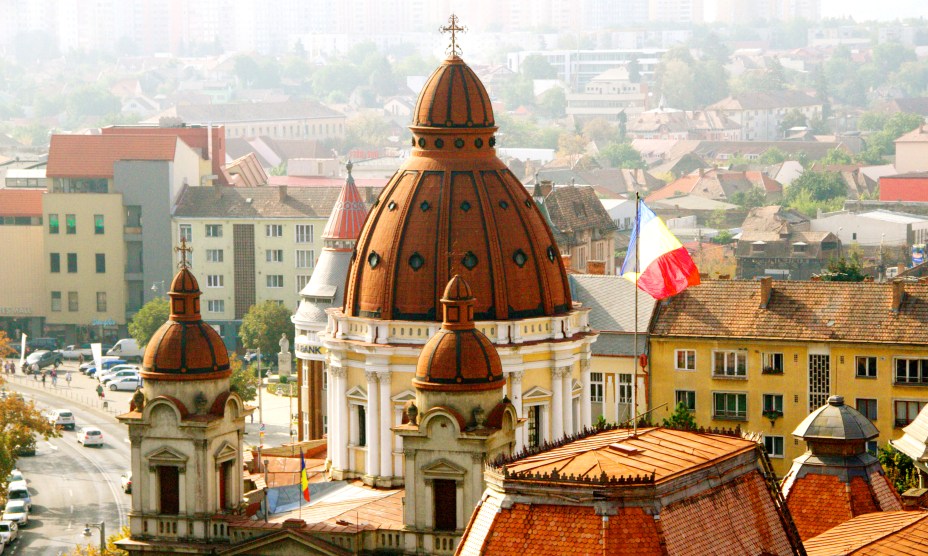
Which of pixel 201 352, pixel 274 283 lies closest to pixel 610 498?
pixel 201 352

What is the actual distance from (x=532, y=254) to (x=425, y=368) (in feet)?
47.1

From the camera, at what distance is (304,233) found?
621 feet

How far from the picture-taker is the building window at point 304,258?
18888 cm

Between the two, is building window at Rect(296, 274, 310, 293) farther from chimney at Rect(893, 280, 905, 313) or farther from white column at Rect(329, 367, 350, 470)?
white column at Rect(329, 367, 350, 470)

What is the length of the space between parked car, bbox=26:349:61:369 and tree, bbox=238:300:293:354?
464 inches

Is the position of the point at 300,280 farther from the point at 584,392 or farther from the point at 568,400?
the point at 568,400

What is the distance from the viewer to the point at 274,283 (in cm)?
18962

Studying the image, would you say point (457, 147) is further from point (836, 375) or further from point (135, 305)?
point (135, 305)

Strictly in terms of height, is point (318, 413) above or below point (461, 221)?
below

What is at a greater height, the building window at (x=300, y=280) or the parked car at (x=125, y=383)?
the building window at (x=300, y=280)

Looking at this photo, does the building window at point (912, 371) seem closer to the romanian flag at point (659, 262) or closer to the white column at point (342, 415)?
the romanian flag at point (659, 262)

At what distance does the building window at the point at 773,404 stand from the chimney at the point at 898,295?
592cm

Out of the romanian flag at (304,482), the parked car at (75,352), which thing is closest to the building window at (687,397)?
the romanian flag at (304,482)

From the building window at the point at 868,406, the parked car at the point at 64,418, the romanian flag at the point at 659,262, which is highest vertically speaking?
the romanian flag at the point at 659,262
